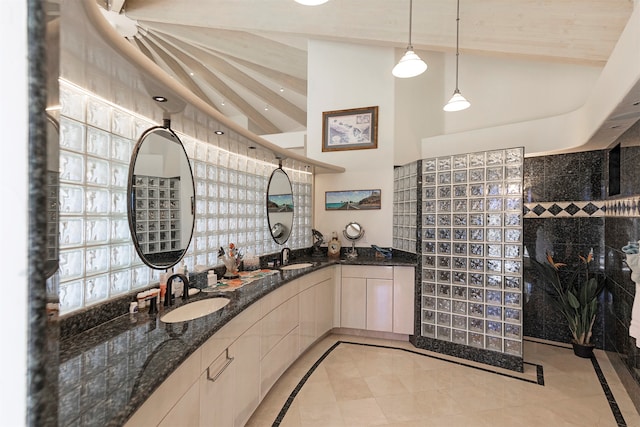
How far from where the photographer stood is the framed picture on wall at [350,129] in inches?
173

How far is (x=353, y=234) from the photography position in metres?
4.44

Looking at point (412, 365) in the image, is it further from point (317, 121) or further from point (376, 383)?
point (317, 121)

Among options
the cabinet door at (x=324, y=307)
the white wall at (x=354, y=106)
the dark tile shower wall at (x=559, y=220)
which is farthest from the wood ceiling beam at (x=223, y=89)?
the dark tile shower wall at (x=559, y=220)

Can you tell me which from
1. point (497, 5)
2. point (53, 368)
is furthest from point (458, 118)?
point (53, 368)

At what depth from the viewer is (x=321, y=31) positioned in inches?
142

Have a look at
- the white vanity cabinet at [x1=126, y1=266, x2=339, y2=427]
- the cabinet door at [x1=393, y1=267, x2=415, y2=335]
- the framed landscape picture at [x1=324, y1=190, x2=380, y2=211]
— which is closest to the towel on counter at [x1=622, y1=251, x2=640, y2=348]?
the cabinet door at [x1=393, y1=267, x2=415, y2=335]

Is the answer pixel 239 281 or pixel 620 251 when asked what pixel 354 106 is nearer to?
pixel 239 281

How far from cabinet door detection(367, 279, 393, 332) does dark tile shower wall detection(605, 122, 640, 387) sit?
83.5 inches

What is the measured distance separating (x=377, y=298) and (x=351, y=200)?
4.81ft

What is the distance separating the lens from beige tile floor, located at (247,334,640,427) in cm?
234
